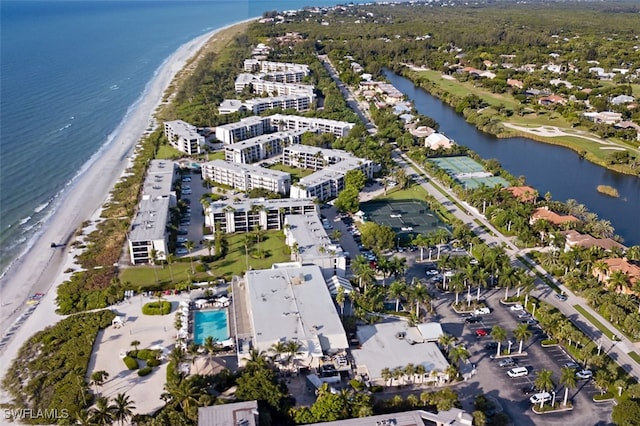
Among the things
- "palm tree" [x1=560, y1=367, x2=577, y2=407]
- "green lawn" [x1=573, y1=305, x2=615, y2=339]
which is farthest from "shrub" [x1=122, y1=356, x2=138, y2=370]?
"green lawn" [x1=573, y1=305, x2=615, y2=339]

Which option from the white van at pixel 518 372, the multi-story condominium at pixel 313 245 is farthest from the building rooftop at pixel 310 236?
the white van at pixel 518 372

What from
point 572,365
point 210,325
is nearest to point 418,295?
point 572,365

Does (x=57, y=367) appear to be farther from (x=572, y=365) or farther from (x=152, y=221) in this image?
(x=572, y=365)

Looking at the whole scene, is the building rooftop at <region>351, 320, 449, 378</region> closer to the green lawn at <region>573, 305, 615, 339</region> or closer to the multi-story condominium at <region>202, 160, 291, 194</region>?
the green lawn at <region>573, 305, 615, 339</region>

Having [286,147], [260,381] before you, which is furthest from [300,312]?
[286,147]

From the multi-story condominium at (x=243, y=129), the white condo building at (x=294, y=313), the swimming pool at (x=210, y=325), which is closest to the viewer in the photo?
the white condo building at (x=294, y=313)

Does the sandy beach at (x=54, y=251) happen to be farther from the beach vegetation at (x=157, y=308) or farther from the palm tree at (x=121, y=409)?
the palm tree at (x=121, y=409)
